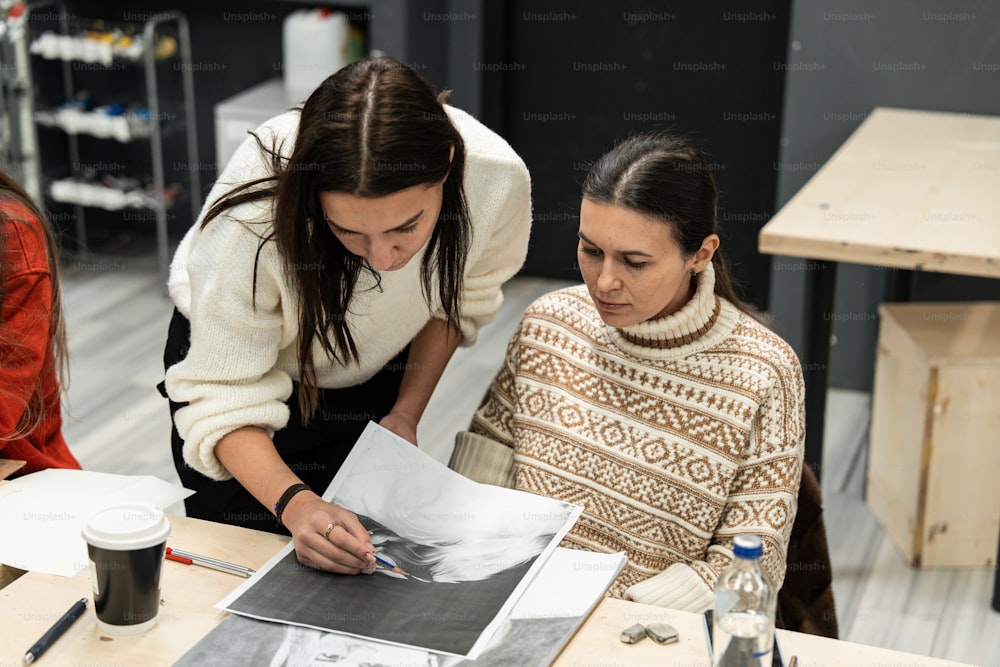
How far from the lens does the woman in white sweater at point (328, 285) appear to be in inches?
52.4

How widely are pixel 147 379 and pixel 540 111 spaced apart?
1.53 meters

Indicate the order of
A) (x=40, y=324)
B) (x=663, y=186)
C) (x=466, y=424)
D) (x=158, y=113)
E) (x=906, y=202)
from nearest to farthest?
(x=663, y=186) < (x=40, y=324) < (x=906, y=202) < (x=466, y=424) < (x=158, y=113)

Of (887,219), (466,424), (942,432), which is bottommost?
(466,424)

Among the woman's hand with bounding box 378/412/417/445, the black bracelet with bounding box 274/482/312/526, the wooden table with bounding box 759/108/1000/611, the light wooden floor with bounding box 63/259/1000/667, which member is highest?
the wooden table with bounding box 759/108/1000/611

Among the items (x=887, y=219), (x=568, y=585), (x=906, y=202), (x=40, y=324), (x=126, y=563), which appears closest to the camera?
(x=126, y=563)

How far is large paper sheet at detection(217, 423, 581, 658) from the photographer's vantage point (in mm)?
1256

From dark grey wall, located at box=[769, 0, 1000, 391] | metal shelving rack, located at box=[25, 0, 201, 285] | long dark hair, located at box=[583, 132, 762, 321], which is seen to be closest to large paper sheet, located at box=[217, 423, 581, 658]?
long dark hair, located at box=[583, 132, 762, 321]

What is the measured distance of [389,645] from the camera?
122 cm

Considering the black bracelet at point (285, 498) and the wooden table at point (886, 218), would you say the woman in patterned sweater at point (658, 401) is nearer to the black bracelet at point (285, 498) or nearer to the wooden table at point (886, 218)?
the black bracelet at point (285, 498)

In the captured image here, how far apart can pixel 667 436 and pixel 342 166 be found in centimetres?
58

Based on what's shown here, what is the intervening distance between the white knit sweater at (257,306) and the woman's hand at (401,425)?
0.25 feet

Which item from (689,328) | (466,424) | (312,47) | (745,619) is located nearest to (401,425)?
(689,328)

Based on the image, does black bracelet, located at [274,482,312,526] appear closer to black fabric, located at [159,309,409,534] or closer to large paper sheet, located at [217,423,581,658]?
large paper sheet, located at [217,423,581,658]

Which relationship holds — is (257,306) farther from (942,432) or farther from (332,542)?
(942,432)
